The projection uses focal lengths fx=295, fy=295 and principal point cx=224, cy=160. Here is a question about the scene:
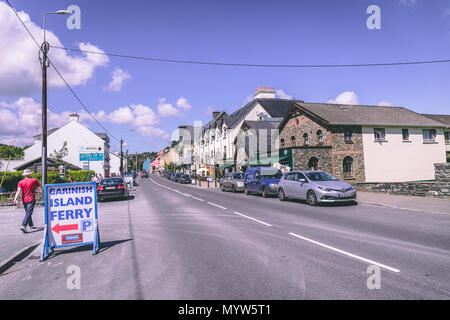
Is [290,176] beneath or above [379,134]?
beneath

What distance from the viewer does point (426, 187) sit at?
47.3 ft

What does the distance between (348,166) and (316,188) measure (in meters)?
16.0

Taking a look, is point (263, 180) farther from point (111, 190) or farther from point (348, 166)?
point (348, 166)

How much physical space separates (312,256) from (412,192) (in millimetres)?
12887

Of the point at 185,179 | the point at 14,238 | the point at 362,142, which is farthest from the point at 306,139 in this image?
the point at 14,238

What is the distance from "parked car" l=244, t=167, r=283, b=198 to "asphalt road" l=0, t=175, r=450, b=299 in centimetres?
966

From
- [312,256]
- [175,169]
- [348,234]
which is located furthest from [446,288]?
[175,169]

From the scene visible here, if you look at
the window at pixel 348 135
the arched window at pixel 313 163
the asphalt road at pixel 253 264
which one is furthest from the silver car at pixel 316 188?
the window at pixel 348 135

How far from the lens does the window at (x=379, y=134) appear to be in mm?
28359

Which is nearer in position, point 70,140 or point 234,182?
point 234,182

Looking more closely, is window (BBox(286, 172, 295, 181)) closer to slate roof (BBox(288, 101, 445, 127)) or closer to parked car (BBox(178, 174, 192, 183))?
slate roof (BBox(288, 101, 445, 127))

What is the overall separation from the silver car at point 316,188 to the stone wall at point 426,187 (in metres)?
3.77
